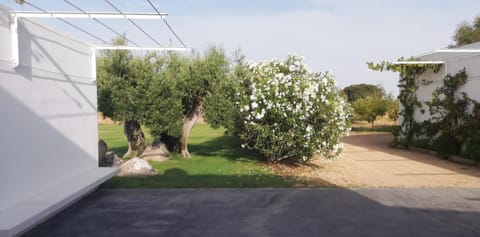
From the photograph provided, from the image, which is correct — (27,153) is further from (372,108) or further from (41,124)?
(372,108)

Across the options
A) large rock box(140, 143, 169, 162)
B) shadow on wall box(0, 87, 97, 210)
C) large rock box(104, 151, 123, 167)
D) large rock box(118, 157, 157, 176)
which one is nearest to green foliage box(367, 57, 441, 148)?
large rock box(140, 143, 169, 162)

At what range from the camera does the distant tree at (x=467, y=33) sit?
102 feet

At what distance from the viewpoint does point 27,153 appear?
635 centimetres

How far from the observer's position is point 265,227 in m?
6.13

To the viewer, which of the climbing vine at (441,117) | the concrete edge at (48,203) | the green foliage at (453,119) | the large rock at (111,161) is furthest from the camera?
the climbing vine at (441,117)

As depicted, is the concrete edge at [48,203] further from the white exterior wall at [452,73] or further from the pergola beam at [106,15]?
the white exterior wall at [452,73]

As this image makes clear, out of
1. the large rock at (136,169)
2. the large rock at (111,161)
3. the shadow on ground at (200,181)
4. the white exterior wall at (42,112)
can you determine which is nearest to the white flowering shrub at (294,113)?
the shadow on ground at (200,181)

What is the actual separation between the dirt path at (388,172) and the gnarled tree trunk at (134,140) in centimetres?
595

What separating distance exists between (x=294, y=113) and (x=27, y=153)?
679cm

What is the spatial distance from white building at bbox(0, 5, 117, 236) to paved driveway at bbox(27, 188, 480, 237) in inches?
17.9

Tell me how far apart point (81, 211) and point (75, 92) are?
255 cm

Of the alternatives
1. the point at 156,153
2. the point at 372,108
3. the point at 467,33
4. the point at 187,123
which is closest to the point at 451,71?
the point at 187,123

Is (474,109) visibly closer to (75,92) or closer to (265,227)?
(265,227)

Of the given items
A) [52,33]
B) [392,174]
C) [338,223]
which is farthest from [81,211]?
[392,174]
